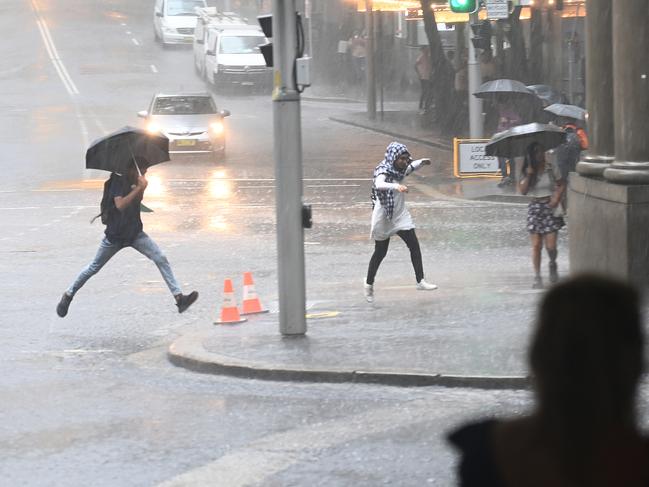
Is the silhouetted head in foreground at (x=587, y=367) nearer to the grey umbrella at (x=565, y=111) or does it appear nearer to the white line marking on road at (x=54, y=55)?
the grey umbrella at (x=565, y=111)

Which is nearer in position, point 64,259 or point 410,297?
point 410,297

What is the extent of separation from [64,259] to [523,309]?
6967 mm

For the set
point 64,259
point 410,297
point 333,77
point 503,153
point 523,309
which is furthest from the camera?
point 333,77

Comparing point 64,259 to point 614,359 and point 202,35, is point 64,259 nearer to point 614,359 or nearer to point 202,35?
point 614,359

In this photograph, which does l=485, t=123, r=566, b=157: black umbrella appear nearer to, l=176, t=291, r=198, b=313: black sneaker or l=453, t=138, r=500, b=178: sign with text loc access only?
l=176, t=291, r=198, b=313: black sneaker

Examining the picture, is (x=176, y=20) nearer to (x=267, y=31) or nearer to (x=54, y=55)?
(x=54, y=55)

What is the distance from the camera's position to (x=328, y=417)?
8.44 metres

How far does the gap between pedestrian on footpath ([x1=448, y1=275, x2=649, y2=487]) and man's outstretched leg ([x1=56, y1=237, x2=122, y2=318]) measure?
415 inches

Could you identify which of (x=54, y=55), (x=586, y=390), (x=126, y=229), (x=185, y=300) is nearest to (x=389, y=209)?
(x=185, y=300)

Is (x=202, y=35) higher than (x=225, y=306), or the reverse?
(x=202, y=35)

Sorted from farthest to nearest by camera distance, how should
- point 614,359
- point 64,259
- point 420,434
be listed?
point 64,259 < point 420,434 < point 614,359

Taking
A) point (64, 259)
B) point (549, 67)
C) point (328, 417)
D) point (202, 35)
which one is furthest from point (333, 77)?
point (328, 417)

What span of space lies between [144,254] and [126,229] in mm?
299

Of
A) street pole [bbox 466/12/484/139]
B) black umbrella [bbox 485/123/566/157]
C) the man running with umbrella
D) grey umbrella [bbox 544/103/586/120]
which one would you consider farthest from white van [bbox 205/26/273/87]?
the man running with umbrella
